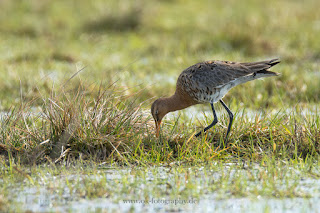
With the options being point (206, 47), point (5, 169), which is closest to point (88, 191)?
point (5, 169)

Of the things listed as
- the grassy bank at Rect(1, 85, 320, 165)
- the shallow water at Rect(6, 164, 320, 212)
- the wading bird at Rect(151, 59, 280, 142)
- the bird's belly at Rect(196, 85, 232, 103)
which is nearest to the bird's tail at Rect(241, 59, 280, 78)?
the wading bird at Rect(151, 59, 280, 142)

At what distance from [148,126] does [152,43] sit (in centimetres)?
487

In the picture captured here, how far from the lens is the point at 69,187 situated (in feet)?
13.4

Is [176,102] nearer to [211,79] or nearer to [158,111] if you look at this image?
[158,111]

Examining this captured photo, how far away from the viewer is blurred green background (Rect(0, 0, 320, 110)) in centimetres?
736

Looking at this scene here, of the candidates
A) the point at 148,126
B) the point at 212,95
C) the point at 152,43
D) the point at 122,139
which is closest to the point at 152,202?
the point at 122,139

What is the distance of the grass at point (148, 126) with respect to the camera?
13.9ft

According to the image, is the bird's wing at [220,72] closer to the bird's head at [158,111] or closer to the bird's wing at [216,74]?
the bird's wing at [216,74]

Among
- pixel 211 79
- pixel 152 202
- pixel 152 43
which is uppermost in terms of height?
pixel 152 43

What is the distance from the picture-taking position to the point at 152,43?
10.2m

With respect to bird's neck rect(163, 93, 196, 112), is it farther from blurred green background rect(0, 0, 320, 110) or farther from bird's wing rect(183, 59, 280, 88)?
blurred green background rect(0, 0, 320, 110)

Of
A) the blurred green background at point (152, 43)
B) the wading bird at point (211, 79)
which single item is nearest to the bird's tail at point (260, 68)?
the wading bird at point (211, 79)

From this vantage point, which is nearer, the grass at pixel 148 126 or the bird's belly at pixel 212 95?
the grass at pixel 148 126

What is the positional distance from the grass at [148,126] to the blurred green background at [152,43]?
0.12 ft
